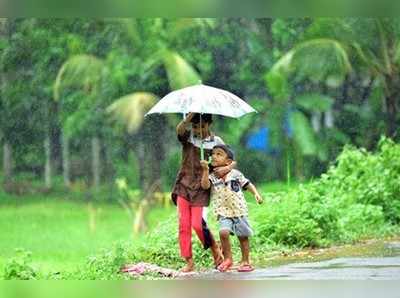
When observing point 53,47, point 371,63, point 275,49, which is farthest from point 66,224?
point 371,63

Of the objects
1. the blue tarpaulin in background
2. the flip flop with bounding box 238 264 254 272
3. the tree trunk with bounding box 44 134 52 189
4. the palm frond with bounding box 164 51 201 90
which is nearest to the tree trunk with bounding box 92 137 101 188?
the tree trunk with bounding box 44 134 52 189

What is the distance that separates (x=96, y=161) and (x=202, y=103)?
7.07ft

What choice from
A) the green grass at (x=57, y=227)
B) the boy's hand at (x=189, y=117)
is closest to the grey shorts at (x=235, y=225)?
the boy's hand at (x=189, y=117)

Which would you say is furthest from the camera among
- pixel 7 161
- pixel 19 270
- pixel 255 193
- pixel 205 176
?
pixel 7 161

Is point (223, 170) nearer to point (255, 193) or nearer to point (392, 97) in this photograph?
point (255, 193)

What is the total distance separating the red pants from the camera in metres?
10.1

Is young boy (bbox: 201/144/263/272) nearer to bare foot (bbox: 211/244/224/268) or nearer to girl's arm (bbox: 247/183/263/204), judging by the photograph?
girl's arm (bbox: 247/183/263/204)

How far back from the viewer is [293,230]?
1107 cm

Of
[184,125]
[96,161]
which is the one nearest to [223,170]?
[184,125]

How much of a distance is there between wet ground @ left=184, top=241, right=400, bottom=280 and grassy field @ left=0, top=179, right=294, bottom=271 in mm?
1273

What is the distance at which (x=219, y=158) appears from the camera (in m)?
10.0

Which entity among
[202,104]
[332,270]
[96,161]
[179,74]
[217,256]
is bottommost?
[332,270]
